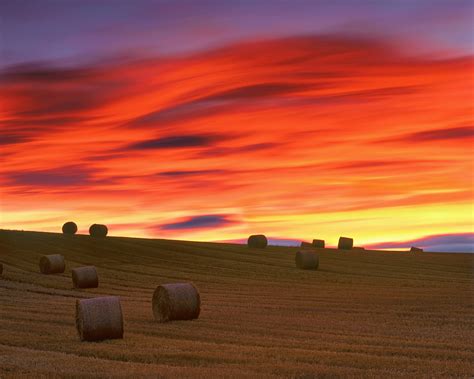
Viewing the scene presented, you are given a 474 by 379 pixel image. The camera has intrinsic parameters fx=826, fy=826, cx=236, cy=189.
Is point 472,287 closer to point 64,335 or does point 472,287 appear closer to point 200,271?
point 200,271

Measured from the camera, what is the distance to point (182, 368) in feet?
52.9

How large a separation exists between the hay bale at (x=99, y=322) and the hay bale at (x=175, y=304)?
426cm

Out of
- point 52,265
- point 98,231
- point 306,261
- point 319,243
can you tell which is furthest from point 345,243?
point 52,265

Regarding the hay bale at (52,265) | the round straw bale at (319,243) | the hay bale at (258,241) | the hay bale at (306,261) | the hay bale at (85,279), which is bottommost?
the hay bale at (85,279)

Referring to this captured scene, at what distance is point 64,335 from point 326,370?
891 cm

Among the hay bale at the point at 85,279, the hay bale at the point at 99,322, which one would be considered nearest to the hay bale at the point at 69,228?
the hay bale at the point at 85,279

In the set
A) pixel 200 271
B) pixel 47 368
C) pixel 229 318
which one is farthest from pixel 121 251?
pixel 47 368

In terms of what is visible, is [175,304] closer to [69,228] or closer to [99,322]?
[99,322]

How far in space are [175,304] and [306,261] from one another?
24.3 m

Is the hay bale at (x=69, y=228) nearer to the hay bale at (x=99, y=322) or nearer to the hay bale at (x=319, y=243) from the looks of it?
the hay bale at (x=319, y=243)

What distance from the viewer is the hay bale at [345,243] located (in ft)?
214

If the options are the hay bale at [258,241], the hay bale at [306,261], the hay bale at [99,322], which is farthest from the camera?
the hay bale at [258,241]

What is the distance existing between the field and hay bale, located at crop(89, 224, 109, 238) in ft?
22.5

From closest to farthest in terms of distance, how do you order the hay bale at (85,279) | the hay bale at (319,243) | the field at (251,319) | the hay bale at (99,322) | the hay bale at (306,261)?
the field at (251,319), the hay bale at (99,322), the hay bale at (85,279), the hay bale at (306,261), the hay bale at (319,243)
